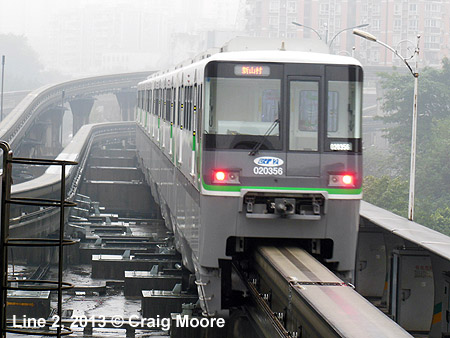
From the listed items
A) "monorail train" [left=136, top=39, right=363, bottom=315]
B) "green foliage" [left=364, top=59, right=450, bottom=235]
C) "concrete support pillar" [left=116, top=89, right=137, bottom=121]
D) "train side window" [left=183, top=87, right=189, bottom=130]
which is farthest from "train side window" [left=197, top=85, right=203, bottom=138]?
"concrete support pillar" [left=116, top=89, right=137, bottom=121]

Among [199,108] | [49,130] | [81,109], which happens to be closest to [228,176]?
[199,108]

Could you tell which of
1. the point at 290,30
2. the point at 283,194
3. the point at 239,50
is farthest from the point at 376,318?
the point at 290,30

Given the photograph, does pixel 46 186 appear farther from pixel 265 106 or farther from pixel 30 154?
pixel 30 154

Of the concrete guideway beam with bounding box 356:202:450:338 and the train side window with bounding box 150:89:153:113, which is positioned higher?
the train side window with bounding box 150:89:153:113

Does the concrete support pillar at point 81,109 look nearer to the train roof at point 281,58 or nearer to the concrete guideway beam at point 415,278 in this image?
the concrete guideway beam at point 415,278

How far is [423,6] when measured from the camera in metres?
154

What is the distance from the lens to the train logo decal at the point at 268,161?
41.2 feet

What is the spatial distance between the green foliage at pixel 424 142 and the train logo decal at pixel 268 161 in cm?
5166

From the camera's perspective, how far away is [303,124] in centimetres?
1270

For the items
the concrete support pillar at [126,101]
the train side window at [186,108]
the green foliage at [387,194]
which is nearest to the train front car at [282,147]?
the train side window at [186,108]

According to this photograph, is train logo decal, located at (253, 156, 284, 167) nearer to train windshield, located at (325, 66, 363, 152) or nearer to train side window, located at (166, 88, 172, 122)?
train windshield, located at (325, 66, 363, 152)

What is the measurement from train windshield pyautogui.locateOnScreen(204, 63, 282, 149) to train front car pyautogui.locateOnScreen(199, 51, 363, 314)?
1 centimetres

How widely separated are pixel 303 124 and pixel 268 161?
0.66 metres

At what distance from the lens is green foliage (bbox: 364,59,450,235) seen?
241 feet
